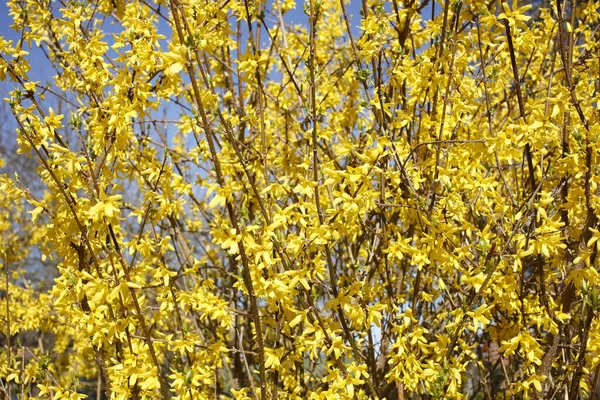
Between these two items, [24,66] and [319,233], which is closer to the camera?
[319,233]

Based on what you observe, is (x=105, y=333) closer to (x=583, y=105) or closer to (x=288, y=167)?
(x=288, y=167)

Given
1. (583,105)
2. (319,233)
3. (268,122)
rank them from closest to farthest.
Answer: (319,233)
(583,105)
(268,122)

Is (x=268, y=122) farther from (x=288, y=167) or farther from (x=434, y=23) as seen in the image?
(x=434, y=23)

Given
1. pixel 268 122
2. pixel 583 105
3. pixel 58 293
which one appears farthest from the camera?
pixel 268 122

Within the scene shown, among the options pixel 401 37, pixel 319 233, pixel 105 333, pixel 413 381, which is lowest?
pixel 413 381

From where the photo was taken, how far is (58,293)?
2.23 m

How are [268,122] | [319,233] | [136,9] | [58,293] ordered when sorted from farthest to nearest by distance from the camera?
1. [268,122]
2. [136,9]
3. [58,293]
4. [319,233]

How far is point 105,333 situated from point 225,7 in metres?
1.55

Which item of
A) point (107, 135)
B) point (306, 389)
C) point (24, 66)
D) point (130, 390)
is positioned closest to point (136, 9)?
point (24, 66)

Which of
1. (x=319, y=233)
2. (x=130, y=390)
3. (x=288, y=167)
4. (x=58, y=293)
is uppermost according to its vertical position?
(x=288, y=167)

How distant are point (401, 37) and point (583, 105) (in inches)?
40.6

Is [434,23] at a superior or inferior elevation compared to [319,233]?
superior

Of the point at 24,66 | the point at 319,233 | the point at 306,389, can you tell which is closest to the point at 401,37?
the point at 319,233

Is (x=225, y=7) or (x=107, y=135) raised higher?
(x=225, y=7)
